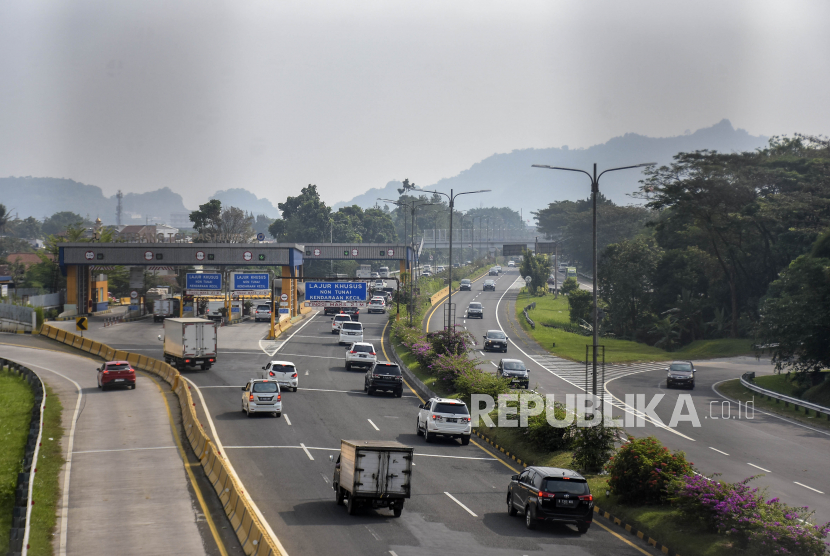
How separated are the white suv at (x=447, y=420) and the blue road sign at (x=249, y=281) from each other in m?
41.7

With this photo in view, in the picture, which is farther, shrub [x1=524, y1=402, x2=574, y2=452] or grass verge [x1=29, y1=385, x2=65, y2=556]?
shrub [x1=524, y1=402, x2=574, y2=452]

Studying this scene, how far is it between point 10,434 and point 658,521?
2809cm

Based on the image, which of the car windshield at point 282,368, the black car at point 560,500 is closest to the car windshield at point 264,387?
the car windshield at point 282,368

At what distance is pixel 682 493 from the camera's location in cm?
1866

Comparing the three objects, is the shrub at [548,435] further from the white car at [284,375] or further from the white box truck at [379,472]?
the white car at [284,375]

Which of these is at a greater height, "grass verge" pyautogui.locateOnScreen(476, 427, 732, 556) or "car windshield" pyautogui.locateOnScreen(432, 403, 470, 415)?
"car windshield" pyautogui.locateOnScreen(432, 403, 470, 415)

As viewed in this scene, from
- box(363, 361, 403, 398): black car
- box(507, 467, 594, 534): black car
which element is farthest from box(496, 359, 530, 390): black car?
box(507, 467, 594, 534): black car

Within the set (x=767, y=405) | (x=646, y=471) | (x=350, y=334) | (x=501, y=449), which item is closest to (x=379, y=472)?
(x=646, y=471)

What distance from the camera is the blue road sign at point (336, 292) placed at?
62.1 meters

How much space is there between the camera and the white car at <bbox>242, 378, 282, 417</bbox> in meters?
33.7

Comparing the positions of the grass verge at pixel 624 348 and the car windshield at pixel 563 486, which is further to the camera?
the grass verge at pixel 624 348

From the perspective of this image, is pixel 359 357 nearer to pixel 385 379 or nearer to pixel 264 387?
pixel 385 379

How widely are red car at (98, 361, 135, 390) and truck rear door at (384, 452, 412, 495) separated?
1055 inches

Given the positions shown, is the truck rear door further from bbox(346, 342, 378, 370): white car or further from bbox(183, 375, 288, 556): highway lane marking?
bbox(346, 342, 378, 370): white car
